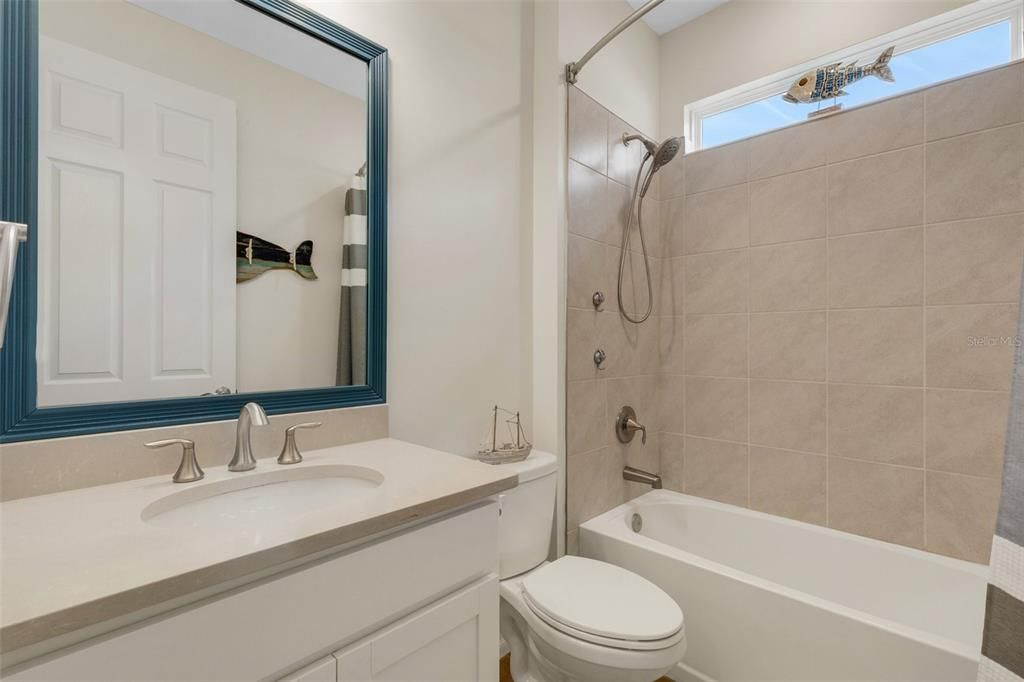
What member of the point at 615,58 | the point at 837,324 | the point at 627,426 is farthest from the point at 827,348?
the point at 615,58

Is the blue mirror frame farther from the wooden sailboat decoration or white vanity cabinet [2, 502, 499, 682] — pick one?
the wooden sailboat decoration

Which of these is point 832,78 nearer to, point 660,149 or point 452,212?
point 660,149

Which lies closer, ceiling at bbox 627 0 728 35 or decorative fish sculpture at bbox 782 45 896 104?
decorative fish sculpture at bbox 782 45 896 104

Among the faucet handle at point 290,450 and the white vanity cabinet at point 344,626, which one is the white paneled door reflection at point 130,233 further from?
the white vanity cabinet at point 344,626

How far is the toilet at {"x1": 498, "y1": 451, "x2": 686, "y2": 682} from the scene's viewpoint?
1182mm

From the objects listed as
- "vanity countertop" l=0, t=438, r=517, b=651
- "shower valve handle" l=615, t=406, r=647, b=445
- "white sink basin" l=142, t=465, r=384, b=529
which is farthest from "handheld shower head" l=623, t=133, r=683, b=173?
"white sink basin" l=142, t=465, r=384, b=529

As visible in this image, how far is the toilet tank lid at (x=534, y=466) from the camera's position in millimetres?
1522

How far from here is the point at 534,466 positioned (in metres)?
Answer: 1.56

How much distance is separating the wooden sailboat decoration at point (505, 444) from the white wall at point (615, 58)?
1362 mm

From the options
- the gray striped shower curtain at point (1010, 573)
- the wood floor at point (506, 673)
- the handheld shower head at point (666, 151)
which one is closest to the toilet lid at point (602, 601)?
the wood floor at point (506, 673)

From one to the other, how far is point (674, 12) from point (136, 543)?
2.77m

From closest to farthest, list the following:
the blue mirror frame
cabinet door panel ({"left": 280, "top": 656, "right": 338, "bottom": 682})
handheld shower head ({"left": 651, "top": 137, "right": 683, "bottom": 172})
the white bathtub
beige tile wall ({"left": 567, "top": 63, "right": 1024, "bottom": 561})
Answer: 1. cabinet door panel ({"left": 280, "top": 656, "right": 338, "bottom": 682})
2. the blue mirror frame
3. the white bathtub
4. beige tile wall ({"left": 567, "top": 63, "right": 1024, "bottom": 561})
5. handheld shower head ({"left": 651, "top": 137, "right": 683, "bottom": 172})

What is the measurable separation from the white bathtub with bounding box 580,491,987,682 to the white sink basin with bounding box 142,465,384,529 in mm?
1115

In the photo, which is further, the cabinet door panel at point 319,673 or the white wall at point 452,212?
the white wall at point 452,212
